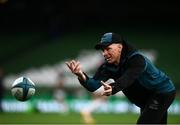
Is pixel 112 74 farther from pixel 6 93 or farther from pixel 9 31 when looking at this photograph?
pixel 9 31

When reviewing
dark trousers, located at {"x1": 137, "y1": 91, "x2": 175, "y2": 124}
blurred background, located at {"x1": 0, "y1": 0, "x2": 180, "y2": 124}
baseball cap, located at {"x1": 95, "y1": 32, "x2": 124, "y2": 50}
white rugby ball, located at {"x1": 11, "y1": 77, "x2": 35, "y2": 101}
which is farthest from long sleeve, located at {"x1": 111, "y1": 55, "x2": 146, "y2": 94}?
blurred background, located at {"x1": 0, "y1": 0, "x2": 180, "y2": 124}

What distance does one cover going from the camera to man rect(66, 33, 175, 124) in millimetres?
9984

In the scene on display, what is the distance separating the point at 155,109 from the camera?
410 inches

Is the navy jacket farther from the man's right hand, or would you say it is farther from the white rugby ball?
the white rugby ball

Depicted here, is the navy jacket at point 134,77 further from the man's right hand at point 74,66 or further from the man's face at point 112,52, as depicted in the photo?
the man's right hand at point 74,66

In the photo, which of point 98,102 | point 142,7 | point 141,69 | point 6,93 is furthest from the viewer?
point 142,7

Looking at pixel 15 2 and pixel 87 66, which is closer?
pixel 87 66

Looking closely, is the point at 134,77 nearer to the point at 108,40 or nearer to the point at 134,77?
the point at 134,77

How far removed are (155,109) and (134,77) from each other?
852 mm

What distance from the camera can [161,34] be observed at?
3056cm

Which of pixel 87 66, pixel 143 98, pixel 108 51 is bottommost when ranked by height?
pixel 143 98

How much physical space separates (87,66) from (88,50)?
34.8 inches

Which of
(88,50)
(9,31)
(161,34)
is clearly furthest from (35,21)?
(161,34)

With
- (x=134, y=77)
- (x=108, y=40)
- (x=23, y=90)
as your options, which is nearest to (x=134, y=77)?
(x=134, y=77)
